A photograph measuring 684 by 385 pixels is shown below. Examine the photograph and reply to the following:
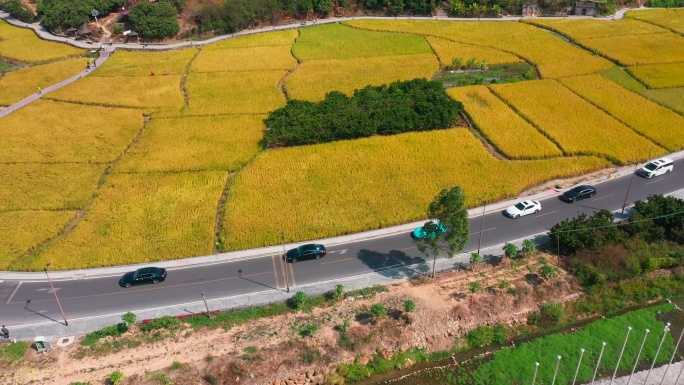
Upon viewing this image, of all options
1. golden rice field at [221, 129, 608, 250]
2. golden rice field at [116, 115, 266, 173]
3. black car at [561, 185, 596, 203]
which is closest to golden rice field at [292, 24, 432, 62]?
golden rice field at [116, 115, 266, 173]

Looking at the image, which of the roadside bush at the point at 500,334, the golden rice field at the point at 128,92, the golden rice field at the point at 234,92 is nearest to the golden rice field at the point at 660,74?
the roadside bush at the point at 500,334

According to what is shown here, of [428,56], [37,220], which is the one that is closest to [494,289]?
[37,220]

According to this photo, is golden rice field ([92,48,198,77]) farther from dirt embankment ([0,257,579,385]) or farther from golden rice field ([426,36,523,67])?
dirt embankment ([0,257,579,385])

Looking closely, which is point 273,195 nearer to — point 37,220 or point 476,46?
point 37,220

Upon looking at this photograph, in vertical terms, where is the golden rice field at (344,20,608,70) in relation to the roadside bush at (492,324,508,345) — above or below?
above

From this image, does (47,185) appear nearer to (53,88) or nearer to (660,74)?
(53,88)

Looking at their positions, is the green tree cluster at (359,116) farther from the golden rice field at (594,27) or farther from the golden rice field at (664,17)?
the golden rice field at (664,17)
